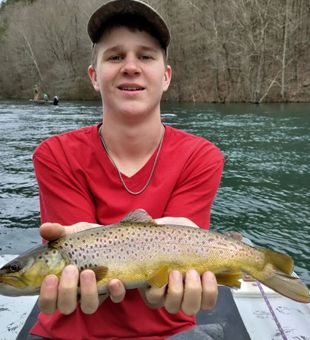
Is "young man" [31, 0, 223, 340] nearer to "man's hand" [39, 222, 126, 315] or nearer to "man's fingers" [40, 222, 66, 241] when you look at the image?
"man's fingers" [40, 222, 66, 241]

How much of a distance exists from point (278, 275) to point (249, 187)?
739cm

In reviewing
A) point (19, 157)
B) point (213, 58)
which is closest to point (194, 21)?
point (213, 58)

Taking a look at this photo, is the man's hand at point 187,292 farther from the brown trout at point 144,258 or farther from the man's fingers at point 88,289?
the man's fingers at point 88,289

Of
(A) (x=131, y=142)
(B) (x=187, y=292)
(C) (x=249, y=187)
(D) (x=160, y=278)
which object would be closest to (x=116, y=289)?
(D) (x=160, y=278)

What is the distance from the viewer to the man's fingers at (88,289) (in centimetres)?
184

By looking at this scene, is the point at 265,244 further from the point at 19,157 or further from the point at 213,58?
the point at 213,58

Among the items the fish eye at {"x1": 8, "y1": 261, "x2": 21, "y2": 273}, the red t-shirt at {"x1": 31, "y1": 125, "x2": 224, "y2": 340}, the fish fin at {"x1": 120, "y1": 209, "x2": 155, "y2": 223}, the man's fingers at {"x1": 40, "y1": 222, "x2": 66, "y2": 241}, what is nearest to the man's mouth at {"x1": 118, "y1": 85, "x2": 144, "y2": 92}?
the red t-shirt at {"x1": 31, "y1": 125, "x2": 224, "y2": 340}

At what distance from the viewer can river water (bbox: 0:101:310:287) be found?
22.5 feet

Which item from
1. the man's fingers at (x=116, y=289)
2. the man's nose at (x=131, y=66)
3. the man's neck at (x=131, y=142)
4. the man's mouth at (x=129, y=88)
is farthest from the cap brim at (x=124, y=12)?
the man's fingers at (x=116, y=289)

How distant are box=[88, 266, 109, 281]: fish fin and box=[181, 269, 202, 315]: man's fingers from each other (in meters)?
0.38

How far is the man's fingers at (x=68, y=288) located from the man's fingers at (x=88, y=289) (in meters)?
0.03

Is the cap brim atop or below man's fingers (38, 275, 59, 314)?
atop

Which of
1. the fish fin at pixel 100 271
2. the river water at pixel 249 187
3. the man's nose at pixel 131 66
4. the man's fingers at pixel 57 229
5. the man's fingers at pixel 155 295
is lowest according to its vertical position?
the river water at pixel 249 187

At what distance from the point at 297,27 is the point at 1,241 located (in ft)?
117
